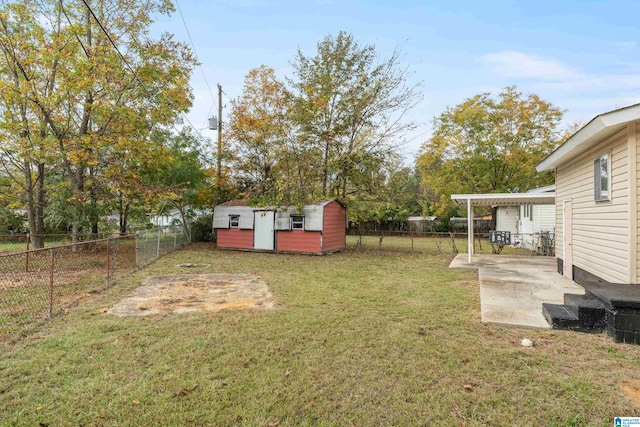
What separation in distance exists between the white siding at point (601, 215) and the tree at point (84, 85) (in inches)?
485

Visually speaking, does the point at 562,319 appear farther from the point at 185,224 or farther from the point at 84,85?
the point at 185,224

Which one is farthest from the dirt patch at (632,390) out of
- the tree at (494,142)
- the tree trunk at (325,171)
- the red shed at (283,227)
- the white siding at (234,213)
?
the tree at (494,142)

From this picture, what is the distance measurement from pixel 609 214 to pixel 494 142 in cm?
1586

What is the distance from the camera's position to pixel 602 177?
5.93m

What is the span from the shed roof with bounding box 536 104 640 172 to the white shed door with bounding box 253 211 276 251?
10.5 m

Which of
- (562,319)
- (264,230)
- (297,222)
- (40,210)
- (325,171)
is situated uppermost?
(325,171)

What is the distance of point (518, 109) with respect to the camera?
19766mm

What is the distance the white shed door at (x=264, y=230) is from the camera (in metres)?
15.0

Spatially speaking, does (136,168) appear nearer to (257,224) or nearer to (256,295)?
(257,224)

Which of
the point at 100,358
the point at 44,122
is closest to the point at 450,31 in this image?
the point at 100,358

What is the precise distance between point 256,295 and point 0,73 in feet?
43.0

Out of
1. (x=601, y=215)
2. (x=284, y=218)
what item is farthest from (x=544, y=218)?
(x=284, y=218)

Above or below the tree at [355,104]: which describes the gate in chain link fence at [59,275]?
below

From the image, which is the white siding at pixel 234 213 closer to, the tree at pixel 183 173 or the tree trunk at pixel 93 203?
the tree at pixel 183 173
